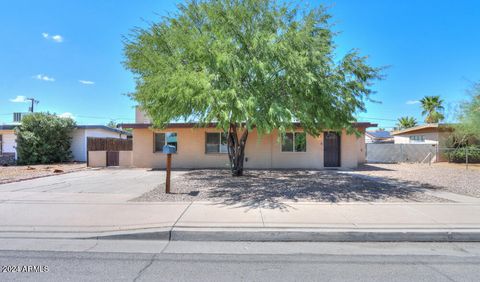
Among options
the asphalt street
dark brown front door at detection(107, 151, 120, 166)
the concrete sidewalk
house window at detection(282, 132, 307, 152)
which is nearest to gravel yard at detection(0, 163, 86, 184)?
dark brown front door at detection(107, 151, 120, 166)

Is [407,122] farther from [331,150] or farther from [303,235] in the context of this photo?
[303,235]

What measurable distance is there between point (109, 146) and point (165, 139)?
398 inches

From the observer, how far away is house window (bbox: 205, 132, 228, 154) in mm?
18645

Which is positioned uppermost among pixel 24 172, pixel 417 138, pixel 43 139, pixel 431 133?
pixel 431 133

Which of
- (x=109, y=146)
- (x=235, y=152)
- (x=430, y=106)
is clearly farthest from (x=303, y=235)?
(x=430, y=106)

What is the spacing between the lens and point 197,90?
8.20m

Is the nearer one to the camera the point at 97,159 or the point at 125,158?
the point at 125,158

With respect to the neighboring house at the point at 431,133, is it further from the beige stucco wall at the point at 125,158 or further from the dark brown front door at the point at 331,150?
the beige stucco wall at the point at 125,158

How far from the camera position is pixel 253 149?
61.1ft

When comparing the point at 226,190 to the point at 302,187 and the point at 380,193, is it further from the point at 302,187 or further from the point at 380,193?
the point at 380,193

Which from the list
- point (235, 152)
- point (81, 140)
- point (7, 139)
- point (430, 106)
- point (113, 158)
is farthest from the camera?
point (430, 106)

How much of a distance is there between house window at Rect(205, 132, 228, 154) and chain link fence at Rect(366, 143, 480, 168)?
14299 mm

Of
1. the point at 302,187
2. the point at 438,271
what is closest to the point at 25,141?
the point at 302,187

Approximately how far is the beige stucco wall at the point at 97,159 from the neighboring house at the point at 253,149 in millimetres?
2612
